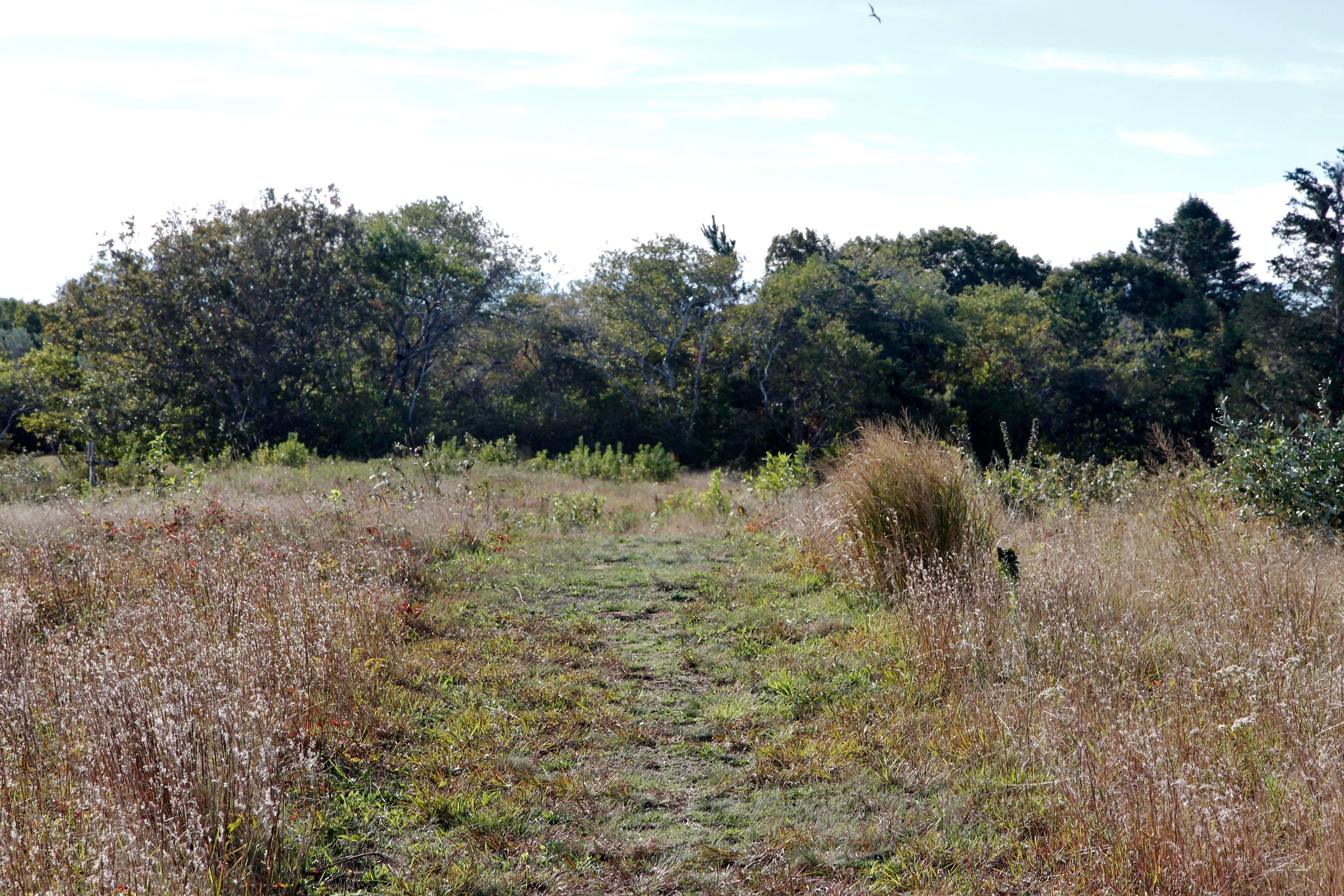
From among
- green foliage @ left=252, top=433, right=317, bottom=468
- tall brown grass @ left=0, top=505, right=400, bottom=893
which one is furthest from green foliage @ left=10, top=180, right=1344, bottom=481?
tall brown grass @ left=0, top=505, right=400, bottom=893

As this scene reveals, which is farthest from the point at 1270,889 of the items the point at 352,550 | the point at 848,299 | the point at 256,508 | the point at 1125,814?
the point at 848,299

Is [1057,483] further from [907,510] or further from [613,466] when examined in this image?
[613,466]

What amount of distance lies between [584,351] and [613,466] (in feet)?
26.5

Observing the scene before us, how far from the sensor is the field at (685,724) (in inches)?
105

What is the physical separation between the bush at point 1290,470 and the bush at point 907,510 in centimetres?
237

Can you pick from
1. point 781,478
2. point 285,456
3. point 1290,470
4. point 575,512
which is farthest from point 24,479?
point 1290,470

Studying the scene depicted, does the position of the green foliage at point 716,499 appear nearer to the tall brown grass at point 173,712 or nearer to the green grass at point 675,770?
the green grass at point 675,770

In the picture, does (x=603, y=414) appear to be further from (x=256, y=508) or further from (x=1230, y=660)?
(x=1230, y=660)

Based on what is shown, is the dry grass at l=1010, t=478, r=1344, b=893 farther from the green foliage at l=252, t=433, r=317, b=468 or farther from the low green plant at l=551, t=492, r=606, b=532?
the green foliage at l=252, t=433, r=317, b=468

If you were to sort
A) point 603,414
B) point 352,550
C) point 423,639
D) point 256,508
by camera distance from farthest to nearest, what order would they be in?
1. point 603,414
2. point 256,508
3. point 352,550
4. point 423,639

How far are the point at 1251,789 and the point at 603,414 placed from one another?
2321cm

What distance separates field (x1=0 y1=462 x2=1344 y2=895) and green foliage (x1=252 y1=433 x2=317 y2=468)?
9.46m

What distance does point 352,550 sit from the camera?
22.6 feet

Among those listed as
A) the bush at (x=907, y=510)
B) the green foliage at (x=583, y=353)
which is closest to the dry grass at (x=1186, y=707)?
the bush at (x=907, y=510)
